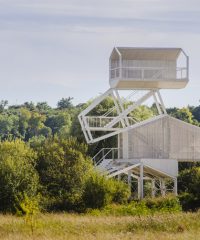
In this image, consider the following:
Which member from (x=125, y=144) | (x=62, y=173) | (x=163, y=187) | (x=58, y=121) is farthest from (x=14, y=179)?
(x=58, y=121)

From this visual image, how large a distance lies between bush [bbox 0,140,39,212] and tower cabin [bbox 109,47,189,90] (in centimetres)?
1098

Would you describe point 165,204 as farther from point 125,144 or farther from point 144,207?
point 125,144

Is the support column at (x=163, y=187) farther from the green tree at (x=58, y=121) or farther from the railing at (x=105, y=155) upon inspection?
the green tree at (x=58, y=121)

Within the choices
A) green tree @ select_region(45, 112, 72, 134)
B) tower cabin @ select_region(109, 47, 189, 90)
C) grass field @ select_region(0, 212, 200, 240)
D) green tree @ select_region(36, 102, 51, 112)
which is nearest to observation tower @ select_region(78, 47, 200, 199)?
tower cabin @ select_region(109, 47, 189, 90)

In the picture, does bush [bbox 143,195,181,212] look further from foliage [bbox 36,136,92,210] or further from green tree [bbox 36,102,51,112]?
green tree [bbox 36,102,51,112]

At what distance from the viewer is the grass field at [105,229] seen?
29.6 m

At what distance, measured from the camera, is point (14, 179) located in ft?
160

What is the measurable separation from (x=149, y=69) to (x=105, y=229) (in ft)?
83.1

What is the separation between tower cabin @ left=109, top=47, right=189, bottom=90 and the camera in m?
58.2

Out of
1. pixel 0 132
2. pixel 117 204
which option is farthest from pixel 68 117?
pixel 117 204

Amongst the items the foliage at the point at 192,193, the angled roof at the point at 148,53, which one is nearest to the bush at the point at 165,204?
the foliage at the point at 192,193

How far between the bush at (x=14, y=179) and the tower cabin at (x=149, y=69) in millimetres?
10977

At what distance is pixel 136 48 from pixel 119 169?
8.27 metres

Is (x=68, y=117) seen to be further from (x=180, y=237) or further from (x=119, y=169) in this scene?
(x=180, y=237)
